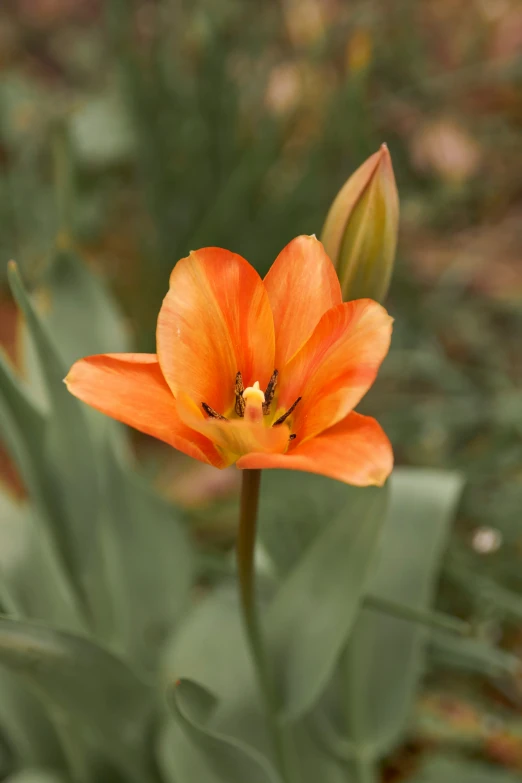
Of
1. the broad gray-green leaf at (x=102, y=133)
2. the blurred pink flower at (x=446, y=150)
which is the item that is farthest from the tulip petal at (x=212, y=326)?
the blurred pink flower at (x=446, y=150)

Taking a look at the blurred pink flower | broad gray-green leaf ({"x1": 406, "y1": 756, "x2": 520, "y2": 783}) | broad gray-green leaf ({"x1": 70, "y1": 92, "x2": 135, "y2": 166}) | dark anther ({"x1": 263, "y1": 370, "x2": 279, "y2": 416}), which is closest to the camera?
dark anther ({"x1": 263, "y1": 370, "x2": 279, "y2": 416})

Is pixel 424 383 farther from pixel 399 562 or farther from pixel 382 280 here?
pixel 382 280

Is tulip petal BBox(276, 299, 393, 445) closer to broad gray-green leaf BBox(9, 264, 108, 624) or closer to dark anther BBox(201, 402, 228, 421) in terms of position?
dark anther BBox(201, 402, 228, 421)

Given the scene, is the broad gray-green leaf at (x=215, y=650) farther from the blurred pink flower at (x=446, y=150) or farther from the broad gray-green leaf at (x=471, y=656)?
the blurred pink flower at (x=446, y=150)

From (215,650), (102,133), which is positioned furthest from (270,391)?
(102,133)

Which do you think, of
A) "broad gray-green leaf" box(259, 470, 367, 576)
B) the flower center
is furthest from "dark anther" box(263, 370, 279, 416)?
"broad gray-green leaf" box(259, 470, 367, 576)

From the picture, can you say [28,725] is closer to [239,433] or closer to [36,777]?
[36,777]
